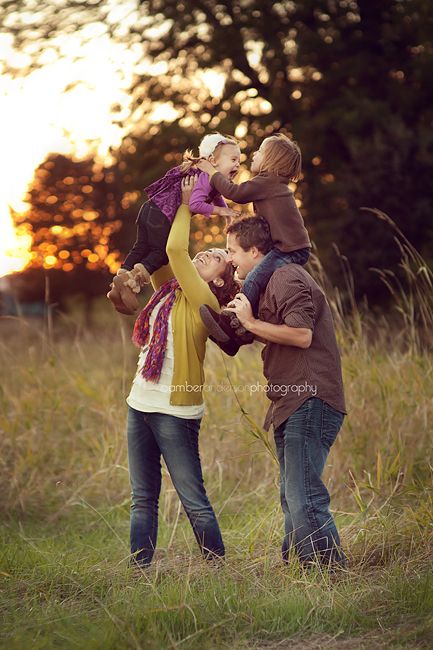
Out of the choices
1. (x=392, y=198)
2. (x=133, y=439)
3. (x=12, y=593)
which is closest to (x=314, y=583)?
(x=133, y=439)

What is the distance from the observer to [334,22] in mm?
12875

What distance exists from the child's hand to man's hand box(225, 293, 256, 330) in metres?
0.56

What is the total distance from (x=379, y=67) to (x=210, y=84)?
266 centimetres

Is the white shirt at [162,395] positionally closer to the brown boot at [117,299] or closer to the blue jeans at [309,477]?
the brown boot at [117,299]

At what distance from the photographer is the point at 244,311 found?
3.13m

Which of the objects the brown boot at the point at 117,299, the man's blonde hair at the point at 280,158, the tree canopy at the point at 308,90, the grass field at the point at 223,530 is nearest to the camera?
the grass field at the point at 223,530

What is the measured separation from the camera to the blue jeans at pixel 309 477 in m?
3.17

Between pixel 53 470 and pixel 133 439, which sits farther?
pixel 53 470

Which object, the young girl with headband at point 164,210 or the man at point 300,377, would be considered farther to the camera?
the young girl with headband at point 164,210

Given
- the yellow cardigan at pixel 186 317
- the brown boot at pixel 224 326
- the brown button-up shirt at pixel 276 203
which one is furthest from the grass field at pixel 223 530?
the brown button-up shirt at pixel 276 203

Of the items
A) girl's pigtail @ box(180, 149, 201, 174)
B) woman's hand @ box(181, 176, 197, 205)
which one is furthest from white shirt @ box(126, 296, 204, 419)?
girl's pigtail @ box(180, 149, 201, 174)

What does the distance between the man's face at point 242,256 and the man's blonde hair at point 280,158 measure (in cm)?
30

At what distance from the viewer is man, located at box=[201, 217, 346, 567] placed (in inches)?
123

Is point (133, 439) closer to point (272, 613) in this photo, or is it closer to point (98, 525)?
point (272, 613)
